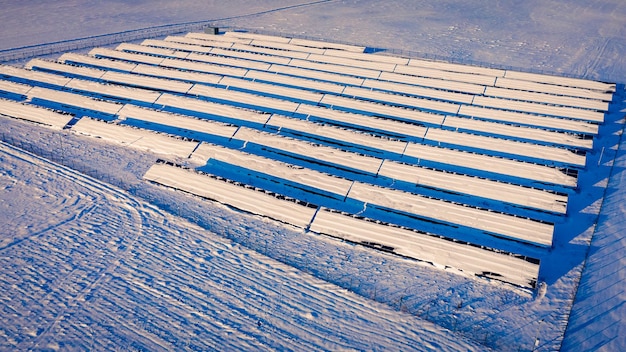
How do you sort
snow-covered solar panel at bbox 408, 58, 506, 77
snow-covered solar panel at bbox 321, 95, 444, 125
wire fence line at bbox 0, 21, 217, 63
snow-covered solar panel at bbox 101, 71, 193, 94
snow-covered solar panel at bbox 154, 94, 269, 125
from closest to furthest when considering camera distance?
snow-covered solar panel at bbox 154, 94, 269, 125 → snow-covered solar panel at bbox 321, 95, 444, 125 → snow-covered solar panel at bbox 101, 71, 193, 94 → snow-covered solar panel at bbox 408, 58, 506, 77 → wire fence line at bbox 0, 21, 217, 63

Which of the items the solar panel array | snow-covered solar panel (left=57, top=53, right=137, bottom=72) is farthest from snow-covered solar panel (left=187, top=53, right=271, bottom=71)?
snow-covered solar panel (left=57, top=53, right=137, bottom=72)

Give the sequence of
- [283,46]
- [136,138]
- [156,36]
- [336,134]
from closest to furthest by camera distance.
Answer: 1. [136,138]
2. [336,134]
3. [283,46]
4. [156,36]

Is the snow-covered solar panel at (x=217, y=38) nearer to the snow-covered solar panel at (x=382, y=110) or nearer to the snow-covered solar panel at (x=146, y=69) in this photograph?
the snow-covered solar panel at (x=146, y=69)

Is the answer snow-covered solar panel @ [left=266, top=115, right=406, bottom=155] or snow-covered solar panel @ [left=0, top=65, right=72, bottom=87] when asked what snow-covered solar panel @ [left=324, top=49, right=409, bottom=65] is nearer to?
snow-covered solar panel @ [left=266, top=115, right=406, bottom=155]

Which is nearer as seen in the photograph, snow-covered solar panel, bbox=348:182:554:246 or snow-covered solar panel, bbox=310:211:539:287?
snow-covered solar panel, bbox=310:211:539:287

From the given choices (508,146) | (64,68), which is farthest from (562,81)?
(64,68)

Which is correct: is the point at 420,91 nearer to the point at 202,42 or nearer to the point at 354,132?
the point at 354,132

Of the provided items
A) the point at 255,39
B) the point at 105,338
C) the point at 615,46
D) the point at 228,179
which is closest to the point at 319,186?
the point at 228,179
